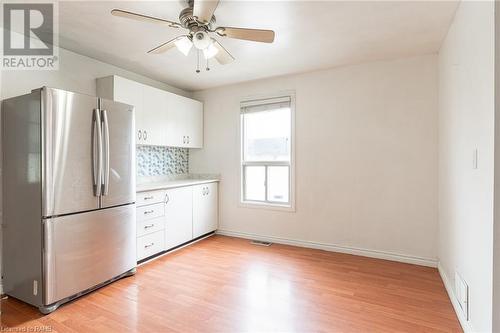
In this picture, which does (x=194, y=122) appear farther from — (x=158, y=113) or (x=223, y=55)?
(x=223, y=55)

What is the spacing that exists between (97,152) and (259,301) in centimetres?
195

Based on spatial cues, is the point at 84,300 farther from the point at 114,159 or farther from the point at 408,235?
the point at 408,235

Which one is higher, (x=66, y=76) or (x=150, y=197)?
(x=66, y=76)

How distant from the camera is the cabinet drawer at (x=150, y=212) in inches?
117

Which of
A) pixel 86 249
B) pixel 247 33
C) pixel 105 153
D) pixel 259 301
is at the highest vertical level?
pixel 247 33

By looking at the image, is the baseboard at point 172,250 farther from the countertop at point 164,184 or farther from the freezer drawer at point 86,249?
the countertop at point 164,184

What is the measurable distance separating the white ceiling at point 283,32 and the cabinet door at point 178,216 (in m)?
1.65

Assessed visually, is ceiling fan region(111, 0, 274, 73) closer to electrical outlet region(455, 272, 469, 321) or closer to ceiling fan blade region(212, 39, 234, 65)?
ceiling fan blade region(212, 39, 234, 65)

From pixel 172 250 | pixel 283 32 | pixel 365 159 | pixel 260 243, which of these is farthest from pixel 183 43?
pixel 260 243

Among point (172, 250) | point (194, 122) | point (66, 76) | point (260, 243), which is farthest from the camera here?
point (194, 122)

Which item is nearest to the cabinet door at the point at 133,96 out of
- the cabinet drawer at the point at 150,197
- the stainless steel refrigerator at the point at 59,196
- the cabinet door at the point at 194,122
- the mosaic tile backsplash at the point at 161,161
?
the mosaic tile backsplash at the point at 161,161

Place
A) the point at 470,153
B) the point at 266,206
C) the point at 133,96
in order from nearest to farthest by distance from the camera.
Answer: the point at 470,153
the point at 133,96
the point at 266,206

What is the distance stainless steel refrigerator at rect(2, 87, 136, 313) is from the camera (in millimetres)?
2059

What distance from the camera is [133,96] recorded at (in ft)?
10.6
